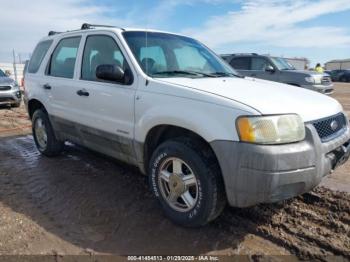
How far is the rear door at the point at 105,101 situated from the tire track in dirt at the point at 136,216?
1.74ft

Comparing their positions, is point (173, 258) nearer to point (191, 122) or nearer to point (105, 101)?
point (191, 122)

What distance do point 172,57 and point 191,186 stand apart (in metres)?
1.59

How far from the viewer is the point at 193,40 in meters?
4.96

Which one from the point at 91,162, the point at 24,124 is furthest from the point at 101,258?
the point at 24,124

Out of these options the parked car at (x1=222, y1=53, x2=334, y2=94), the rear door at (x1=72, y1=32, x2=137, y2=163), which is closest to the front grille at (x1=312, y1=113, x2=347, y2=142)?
the rear door at (x1=72, y1=32, x2=137, y2=163)

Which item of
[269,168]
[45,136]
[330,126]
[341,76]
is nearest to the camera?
[269,168]

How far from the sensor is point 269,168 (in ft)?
9.37

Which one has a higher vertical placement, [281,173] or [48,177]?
[281,173]

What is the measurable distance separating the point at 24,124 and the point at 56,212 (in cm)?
612

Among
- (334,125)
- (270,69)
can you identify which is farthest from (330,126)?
(270,69)

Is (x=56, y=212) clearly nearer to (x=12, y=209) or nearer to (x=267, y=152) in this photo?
(x=12, y=209)

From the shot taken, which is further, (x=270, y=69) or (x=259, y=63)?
(x=259, y=63)

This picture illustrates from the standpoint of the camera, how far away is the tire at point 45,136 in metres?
5.70

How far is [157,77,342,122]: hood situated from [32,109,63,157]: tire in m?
2.75
